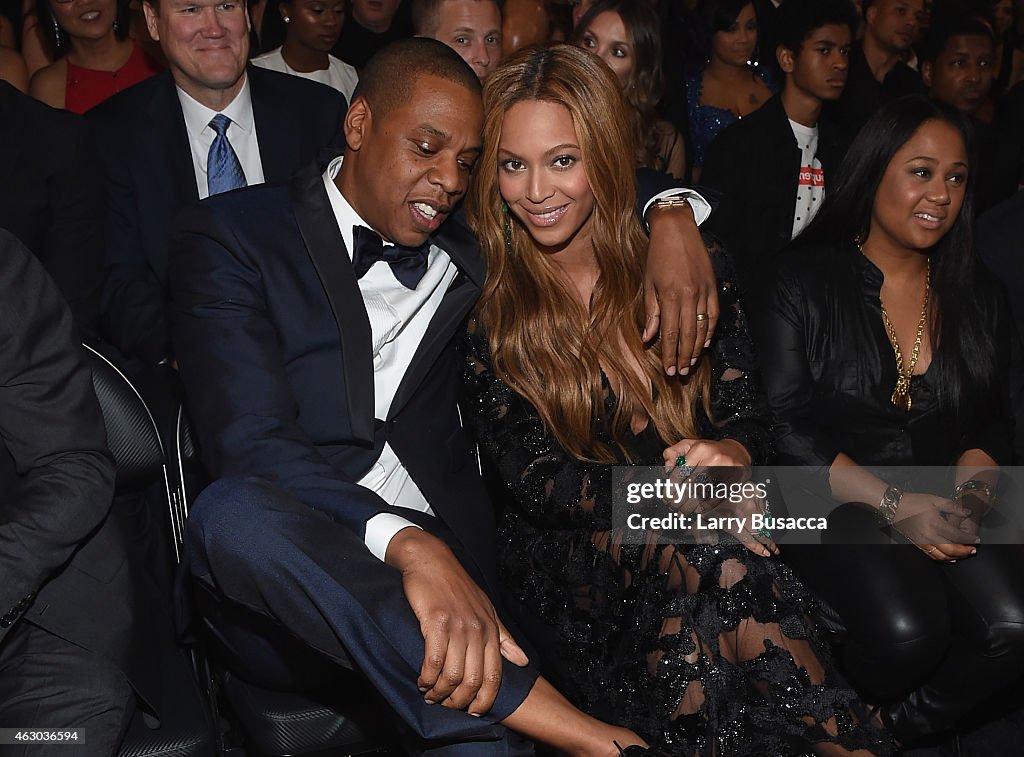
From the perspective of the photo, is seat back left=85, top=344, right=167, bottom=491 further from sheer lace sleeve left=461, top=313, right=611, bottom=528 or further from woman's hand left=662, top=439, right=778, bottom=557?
woman's hand left=662, top=439, right=778, bottom=557

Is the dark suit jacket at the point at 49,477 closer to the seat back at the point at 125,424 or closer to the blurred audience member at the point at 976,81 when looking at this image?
the seat back at the point at 125,424

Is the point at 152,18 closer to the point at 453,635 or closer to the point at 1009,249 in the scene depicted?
the point at 453,635

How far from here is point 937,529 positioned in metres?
2.55

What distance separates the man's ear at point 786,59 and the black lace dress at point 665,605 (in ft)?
6.68

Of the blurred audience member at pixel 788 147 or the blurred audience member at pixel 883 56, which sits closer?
the blurred audience member at pixel 788 147

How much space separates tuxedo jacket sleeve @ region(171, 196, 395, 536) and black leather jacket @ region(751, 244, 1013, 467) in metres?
1.10

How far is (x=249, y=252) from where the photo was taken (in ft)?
7.34

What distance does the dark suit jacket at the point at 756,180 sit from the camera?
391cm

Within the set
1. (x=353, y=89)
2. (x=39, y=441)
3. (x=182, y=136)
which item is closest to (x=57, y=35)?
(x=353, y=89)

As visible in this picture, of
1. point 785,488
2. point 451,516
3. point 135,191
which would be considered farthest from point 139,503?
point 785,488

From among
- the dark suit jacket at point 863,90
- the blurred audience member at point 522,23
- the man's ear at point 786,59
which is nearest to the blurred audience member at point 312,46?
the blurred audience member at point 522,23

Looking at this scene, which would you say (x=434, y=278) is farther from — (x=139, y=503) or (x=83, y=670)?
(x=83, y=670)

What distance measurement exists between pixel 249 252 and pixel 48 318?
0.41 metres

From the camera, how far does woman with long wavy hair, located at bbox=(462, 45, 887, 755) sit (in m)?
2.01
